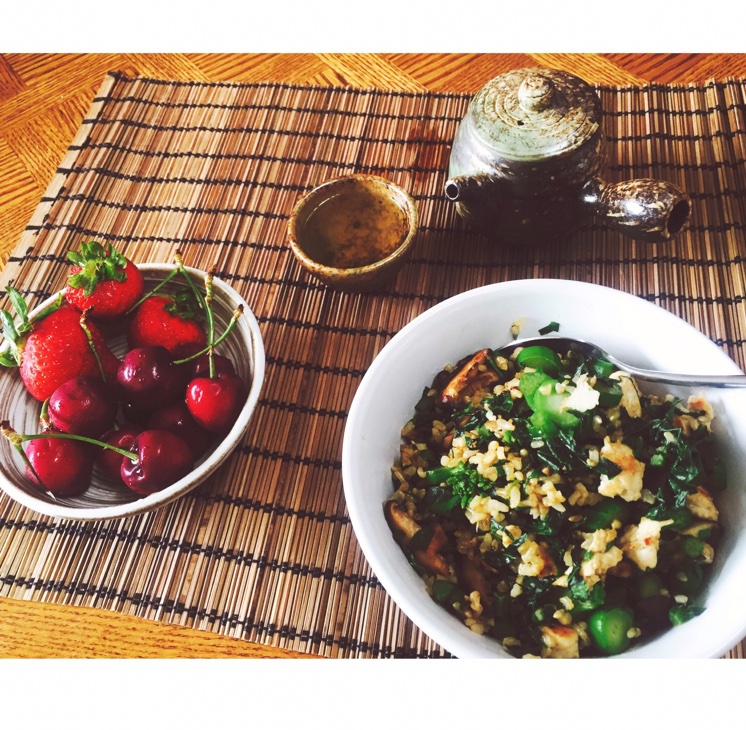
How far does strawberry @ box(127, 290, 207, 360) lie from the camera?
114 centimetres

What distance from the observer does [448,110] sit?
159 cm

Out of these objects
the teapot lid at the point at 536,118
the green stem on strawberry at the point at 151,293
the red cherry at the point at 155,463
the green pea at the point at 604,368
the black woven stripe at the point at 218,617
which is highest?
the teapot lid at the point at 536,118

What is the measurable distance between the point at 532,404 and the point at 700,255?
0.64 m

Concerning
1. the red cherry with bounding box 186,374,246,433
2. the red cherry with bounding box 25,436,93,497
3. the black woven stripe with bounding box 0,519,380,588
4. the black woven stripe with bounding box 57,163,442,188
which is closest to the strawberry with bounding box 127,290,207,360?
the red cherry with bounding box 186,374,246,433

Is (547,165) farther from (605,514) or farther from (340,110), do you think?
(340,110)

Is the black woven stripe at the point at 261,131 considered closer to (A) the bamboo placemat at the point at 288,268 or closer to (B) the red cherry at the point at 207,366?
(A) the bamboo placemat at the point at 288,268

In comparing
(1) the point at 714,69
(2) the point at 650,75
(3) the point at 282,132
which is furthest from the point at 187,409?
(1) the point at 714,69

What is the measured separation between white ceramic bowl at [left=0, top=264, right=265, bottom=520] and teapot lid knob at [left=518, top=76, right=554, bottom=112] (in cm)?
63

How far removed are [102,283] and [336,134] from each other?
76cm

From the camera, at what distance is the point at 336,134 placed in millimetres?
1579

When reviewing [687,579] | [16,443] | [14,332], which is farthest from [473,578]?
[14,332]

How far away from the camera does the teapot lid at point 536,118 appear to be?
1090 millimetres

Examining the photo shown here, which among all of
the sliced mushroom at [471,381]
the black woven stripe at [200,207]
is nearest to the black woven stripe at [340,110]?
the black woven stripe at [200,207]

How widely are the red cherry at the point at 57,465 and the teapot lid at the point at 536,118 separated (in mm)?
902
